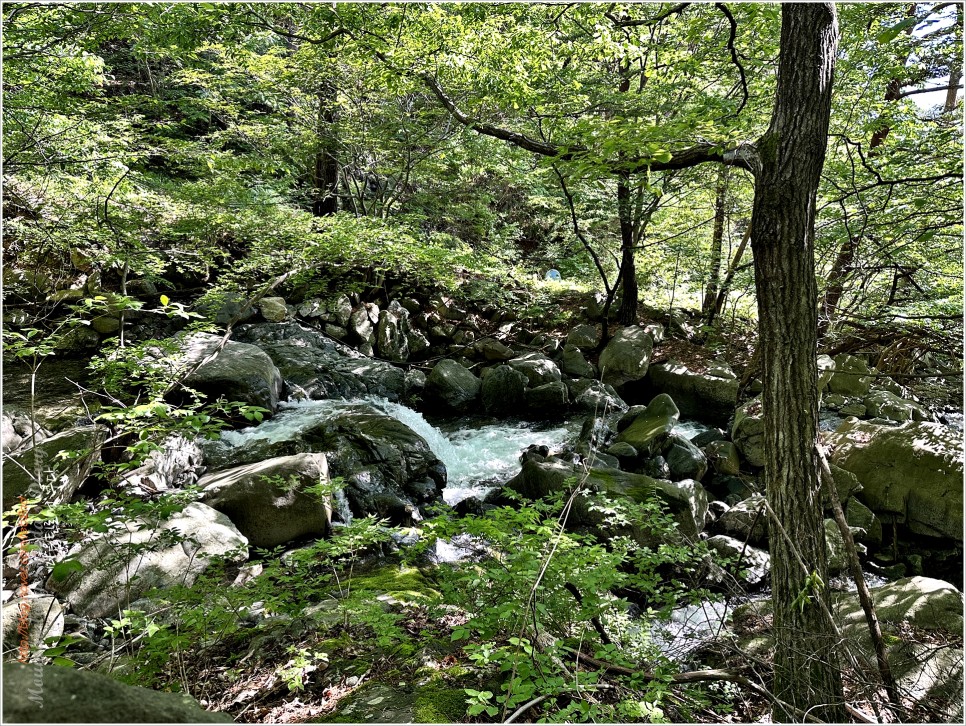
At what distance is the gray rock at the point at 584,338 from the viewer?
10.9 m

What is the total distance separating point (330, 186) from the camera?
1234cm

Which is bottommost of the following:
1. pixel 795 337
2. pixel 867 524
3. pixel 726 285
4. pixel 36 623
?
pixel 36 623

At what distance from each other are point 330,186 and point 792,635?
40.0 ft

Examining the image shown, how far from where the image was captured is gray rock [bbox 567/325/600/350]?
35.8 feet

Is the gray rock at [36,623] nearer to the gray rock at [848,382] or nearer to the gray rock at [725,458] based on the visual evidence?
the gray rock at [725,458]

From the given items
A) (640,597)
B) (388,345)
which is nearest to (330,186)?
(388,345)

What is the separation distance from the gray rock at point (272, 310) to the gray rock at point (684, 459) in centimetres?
773

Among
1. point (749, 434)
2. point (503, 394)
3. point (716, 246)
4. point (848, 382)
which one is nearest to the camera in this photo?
point (749, 434)

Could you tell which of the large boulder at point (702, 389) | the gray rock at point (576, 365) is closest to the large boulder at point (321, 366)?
the gray rock at point (576, 365)

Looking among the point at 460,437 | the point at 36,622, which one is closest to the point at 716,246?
the point at 460,437

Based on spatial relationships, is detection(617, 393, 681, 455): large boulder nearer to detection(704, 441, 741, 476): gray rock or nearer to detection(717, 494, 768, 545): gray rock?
detection(704, 441, 741, 476): gray rock

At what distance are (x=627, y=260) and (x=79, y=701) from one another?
10.2m

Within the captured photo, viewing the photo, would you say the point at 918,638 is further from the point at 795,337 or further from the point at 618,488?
the point at 618,488

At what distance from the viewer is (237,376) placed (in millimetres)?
7508
